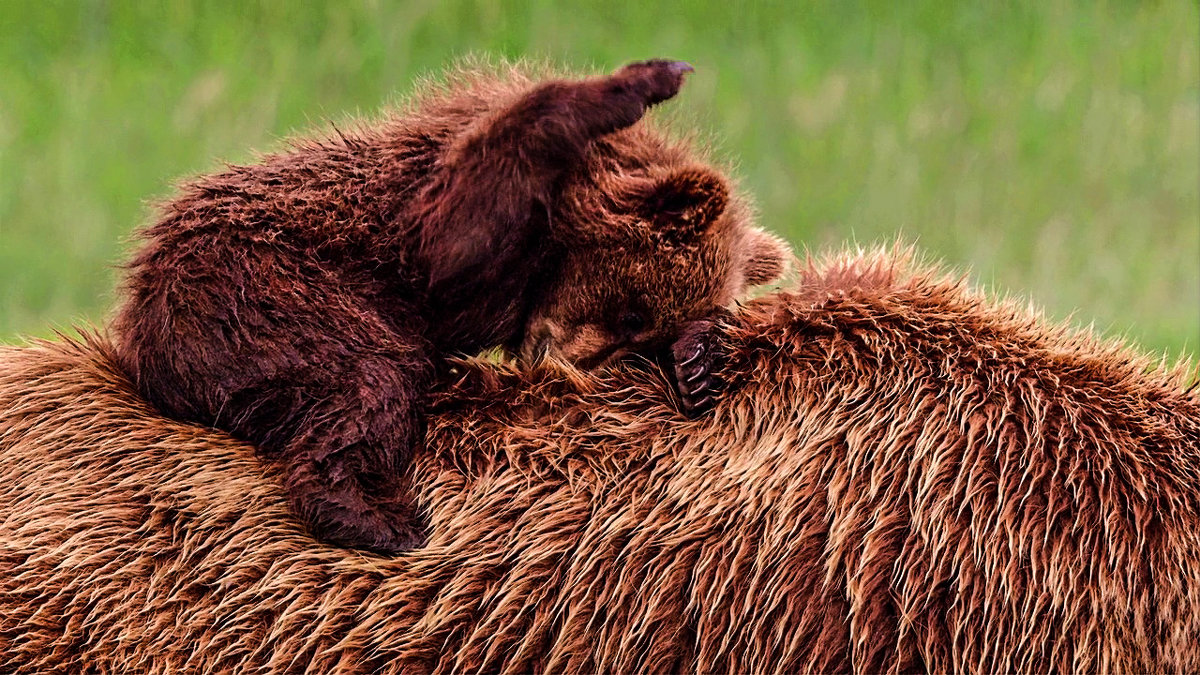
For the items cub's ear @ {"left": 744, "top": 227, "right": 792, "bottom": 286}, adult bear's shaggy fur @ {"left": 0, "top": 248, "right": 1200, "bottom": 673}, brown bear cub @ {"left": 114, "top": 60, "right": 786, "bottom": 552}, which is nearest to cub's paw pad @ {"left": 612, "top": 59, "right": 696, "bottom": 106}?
brown bear cub @ {"left": 114, "top": 60, "right": 786, "bottom": 552}

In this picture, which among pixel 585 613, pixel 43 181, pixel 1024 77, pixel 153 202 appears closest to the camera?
pixel 585 613

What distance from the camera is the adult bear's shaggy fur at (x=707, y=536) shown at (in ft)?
6.33

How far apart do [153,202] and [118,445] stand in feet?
1.39

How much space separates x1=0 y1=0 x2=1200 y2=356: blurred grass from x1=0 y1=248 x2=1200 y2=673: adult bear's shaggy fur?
10.7 ft

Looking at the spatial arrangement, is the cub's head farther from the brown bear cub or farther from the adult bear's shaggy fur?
the adult bear's shaggy fur

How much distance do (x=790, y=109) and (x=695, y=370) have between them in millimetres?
3810

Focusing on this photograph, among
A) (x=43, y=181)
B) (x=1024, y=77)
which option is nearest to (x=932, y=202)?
(x=1024, y=77)

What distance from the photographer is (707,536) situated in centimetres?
200

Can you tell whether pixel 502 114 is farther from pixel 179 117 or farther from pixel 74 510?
pixel 179 117

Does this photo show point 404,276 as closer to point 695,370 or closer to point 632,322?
point 632,322

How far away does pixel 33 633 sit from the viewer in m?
2.00

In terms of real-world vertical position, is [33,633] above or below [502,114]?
below

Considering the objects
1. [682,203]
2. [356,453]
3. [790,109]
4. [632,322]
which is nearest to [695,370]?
[632,322]

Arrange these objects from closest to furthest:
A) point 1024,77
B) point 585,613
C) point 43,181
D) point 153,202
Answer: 1. point 585,613
2. point 153,202
3. point 43,181
4. point 1024,77
